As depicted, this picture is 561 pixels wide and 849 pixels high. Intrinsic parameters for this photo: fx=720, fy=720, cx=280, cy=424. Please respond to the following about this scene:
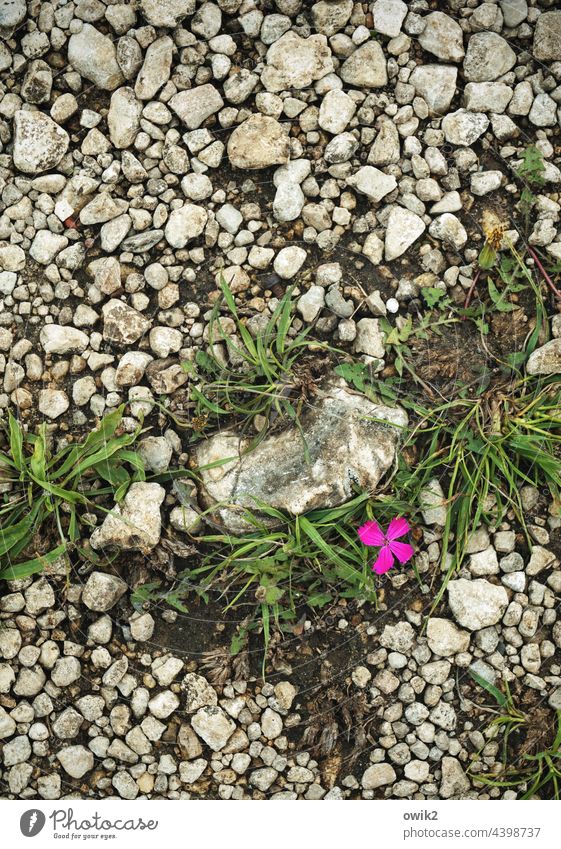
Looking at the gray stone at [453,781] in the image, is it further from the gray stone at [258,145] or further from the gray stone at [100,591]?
the gray stone at [258,145]

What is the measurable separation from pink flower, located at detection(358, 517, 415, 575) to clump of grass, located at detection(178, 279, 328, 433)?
391 mm

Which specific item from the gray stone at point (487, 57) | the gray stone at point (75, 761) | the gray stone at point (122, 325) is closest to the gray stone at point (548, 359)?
the gray stone at point (487, 57)

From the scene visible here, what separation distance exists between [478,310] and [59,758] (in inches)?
70.9

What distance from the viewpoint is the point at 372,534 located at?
2053 mm

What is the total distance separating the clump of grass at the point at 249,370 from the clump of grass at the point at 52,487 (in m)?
0.25

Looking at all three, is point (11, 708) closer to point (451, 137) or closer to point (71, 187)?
point (71, 187)

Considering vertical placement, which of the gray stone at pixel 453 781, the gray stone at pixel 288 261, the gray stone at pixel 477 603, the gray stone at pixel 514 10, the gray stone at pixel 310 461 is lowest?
the gray stone at pixel 453 781

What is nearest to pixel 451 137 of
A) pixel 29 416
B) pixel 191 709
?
pixel 29 416

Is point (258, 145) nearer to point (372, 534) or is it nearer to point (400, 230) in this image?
point (400, 230)

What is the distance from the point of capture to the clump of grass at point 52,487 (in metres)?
2.06

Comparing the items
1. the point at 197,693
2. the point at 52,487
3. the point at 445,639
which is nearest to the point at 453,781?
the point at 445,639

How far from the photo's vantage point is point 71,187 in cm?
220

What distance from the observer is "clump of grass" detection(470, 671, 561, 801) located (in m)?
2.08

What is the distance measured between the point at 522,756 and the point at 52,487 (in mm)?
1567
